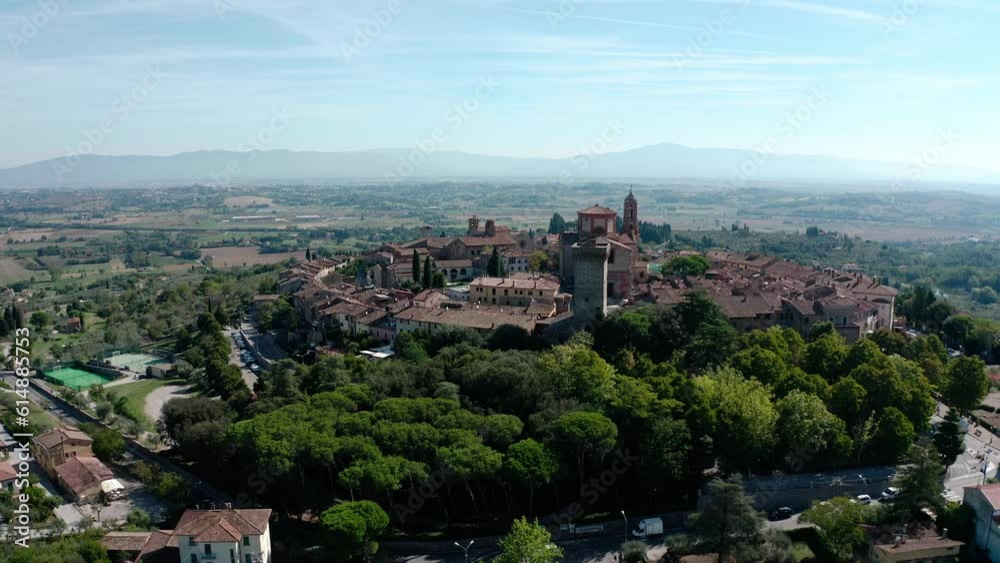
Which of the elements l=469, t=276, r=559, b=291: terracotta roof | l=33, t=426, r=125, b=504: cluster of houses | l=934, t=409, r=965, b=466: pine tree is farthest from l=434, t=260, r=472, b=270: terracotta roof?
l=934, t=409, r=965, b=466: pine tree

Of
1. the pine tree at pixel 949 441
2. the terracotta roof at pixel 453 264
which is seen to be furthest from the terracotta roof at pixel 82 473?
the pine tree at pixel 949 441

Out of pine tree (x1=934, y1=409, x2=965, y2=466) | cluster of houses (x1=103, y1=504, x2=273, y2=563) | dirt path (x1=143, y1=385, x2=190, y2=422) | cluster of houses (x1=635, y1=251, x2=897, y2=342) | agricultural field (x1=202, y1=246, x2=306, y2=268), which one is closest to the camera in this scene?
cluster of houses (x1=103, y1=504, x2=273, y2=563)

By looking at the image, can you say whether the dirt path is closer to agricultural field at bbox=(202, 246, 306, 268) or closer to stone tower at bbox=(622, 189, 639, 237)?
stone tower at bbox=(622, 189, 639, 237)

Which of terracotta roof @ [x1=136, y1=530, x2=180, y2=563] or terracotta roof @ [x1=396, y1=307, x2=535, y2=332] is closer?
terracotta roof @ [x1=136, y1=530, x2=180, y2=563]

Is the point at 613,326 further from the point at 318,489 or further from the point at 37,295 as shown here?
the point at 37,295

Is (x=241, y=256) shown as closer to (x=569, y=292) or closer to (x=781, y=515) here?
(x=569, y=292)

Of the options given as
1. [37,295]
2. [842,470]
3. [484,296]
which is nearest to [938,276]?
[484,296]

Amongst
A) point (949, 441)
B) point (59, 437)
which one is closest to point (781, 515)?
point (949, 441)
